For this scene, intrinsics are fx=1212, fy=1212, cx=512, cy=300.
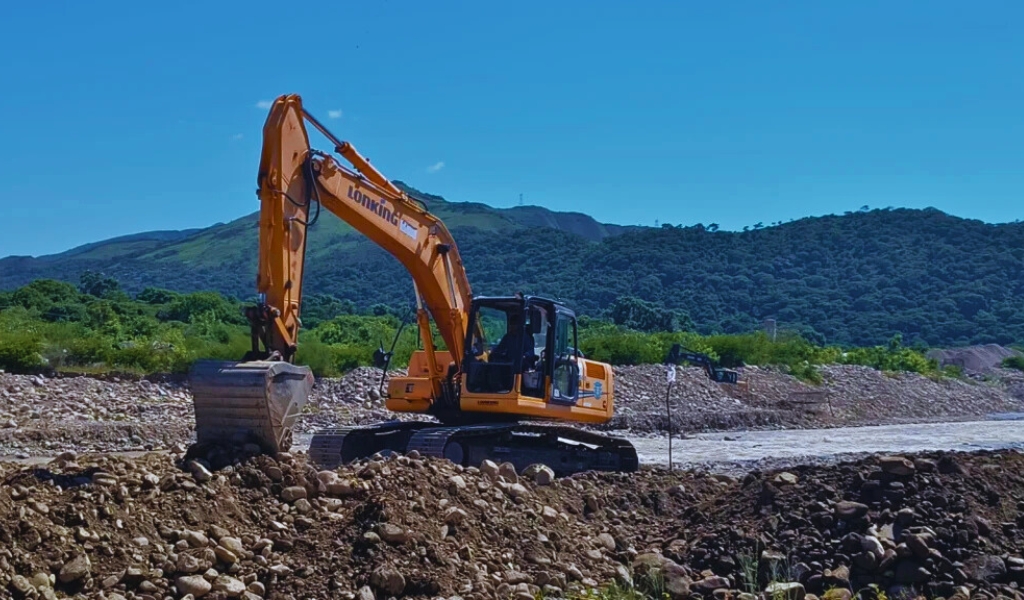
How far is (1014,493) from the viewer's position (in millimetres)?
9922

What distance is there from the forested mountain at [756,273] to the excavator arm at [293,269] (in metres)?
63.5

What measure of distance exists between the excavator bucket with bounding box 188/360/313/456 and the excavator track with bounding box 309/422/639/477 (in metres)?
4.09

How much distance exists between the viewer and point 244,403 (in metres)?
9.34

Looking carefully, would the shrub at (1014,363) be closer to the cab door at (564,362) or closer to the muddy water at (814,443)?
the muddy water at (814,443)

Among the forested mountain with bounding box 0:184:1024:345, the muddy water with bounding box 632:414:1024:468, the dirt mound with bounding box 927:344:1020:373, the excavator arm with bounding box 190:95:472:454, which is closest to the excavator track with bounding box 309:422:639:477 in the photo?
the excavator arm with bounding box 190:95:472:454

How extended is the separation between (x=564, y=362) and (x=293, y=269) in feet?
15.2

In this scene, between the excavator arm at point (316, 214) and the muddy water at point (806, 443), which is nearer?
→ the excavator arm at point (316, 214)

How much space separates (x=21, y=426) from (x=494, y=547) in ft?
53.8

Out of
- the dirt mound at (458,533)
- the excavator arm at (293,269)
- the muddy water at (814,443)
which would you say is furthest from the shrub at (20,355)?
A: the dirt mound at (458,533)

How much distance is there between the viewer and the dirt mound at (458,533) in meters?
7.62

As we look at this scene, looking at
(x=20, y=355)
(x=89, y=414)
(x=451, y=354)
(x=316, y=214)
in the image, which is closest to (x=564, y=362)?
(x=451, y=354)

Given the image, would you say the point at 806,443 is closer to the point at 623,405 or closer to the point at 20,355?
the point at 623,405

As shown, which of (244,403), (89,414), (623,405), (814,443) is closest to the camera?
(244,403)

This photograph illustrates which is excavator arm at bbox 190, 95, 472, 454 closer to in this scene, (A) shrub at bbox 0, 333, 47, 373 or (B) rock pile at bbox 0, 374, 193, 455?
(B) rock pile at bbox 0, 374, 193, 455
